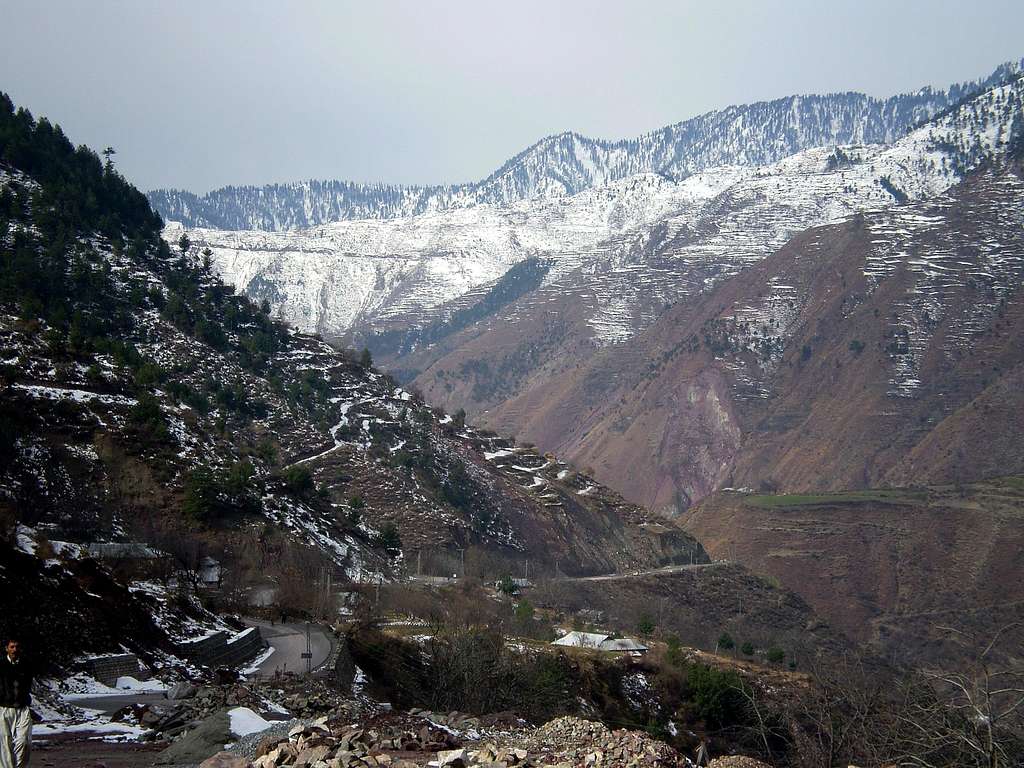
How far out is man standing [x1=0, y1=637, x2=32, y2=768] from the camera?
12938 mm

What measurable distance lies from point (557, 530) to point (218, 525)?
152 ft

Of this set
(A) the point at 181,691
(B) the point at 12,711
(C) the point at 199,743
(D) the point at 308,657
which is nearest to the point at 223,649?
(D) the point at 308,657

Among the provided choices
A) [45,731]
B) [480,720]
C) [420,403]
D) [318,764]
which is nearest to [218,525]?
[480,720]

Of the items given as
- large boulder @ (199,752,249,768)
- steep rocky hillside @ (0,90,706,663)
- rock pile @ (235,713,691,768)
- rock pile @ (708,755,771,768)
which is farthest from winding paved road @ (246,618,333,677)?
large boulder @ (199,752,249,768)

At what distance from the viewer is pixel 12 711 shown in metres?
13.0

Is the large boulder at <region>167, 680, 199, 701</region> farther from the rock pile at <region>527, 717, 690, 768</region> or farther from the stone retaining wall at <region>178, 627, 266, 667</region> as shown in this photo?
the rock pile at <region>527, 717, 690, 768</region>

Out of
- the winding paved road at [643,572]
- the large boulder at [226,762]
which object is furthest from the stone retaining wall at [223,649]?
the winding paved road at [643,572]

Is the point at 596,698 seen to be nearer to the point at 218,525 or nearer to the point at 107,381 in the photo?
the point at 218,525

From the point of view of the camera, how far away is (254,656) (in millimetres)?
33688

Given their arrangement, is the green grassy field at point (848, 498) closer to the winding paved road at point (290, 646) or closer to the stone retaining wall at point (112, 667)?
the winding paved road at point (290, 646)

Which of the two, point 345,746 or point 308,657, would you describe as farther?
point 308,657

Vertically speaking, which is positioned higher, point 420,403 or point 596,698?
point 420,403

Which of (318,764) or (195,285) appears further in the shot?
(195,285)

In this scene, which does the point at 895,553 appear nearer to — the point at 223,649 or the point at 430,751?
the point at 223,649
